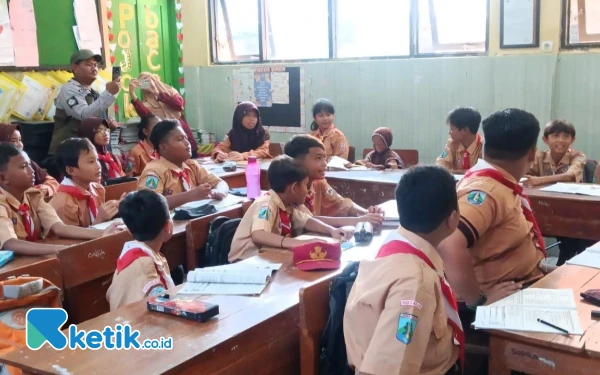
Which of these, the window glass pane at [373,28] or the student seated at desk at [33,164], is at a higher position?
the window glass pane at [373,28]

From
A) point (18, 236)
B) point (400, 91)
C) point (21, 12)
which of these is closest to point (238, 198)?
point (18, 236)

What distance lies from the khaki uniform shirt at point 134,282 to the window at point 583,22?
3.85 metres

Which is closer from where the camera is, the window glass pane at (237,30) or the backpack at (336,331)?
the backpack at (336,331)

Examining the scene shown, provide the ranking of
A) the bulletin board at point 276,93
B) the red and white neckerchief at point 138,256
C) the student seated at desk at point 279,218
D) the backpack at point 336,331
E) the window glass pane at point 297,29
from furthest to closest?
the bulletin board at point 276,93, the window glass pane at point 297,29, the student seated at desk at point 279,218, the red and white neckerchief at point 138,256, the backpack at point 336,331

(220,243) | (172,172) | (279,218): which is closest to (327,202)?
(279,218)

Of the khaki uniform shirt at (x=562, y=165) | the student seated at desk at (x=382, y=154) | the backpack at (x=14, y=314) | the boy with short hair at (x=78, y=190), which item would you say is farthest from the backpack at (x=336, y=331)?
the student seated at desk at (x=382, y=154)

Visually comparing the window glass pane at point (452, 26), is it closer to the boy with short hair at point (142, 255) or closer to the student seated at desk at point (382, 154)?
the student seated at desk at point (382, 154)

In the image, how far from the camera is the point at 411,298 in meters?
1.39

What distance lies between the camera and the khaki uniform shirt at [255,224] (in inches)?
102

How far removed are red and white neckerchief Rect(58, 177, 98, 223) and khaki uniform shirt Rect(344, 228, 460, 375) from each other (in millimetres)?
2025

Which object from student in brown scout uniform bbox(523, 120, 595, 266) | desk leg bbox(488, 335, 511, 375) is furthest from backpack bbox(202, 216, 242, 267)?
student in brown scout uniform bbox(523, 120, 595, 266)

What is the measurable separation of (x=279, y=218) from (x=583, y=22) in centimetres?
318

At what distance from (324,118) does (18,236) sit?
314 centimetres

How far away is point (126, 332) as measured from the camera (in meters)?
1.64
